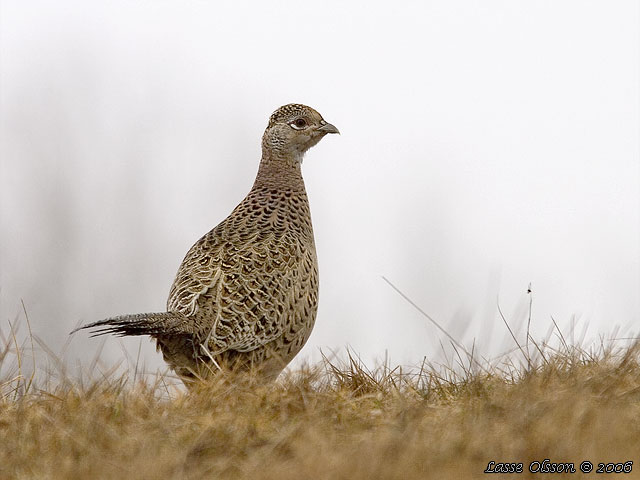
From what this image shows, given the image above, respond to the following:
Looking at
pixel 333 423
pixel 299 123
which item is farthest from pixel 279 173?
pixel 333 423

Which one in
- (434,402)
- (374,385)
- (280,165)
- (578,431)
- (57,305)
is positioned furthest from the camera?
(57,305)

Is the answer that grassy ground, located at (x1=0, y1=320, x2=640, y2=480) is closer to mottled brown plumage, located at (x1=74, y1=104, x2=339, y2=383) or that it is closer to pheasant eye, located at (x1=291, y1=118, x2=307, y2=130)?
mottled brown plumage, located at (x1=74, y1=104, x2=339, y2=383)

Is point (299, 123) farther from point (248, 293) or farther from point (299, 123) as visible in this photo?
point (248, 293)

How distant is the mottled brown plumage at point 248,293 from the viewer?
5.43 m

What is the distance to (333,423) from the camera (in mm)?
3654

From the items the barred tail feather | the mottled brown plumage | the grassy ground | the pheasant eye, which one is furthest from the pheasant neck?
the grassy ground

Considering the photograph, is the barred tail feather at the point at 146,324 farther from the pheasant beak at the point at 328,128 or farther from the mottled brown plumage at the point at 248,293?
the pheasant beak at the point at 328,128

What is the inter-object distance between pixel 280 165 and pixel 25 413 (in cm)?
323

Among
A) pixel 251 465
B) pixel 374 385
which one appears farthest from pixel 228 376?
pixel 251 465

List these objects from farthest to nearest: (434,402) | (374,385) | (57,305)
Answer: (57,305) < (374,385) < (434,402)

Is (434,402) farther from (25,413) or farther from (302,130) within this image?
(302,130)

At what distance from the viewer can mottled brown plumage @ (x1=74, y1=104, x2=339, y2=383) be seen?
17.8 feet

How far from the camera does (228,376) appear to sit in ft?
14.1

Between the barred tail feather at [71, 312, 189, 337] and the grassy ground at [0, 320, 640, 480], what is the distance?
1.97 feet
